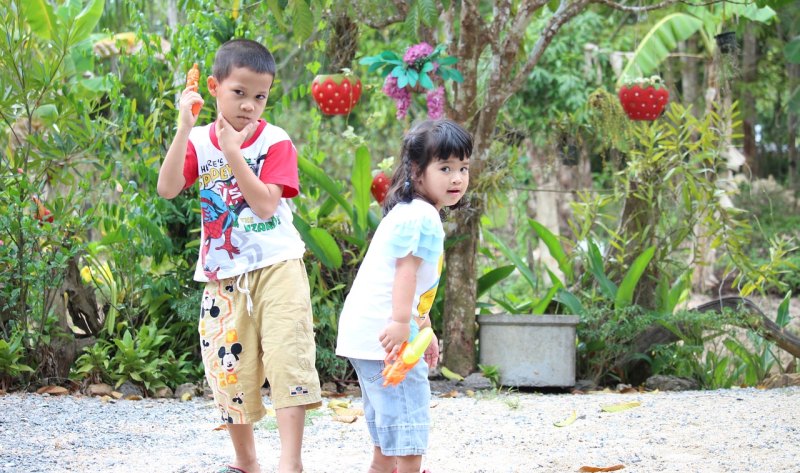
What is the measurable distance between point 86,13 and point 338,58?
57.6 inches

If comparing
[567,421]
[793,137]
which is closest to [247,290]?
[567,421]

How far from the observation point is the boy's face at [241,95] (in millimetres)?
2468

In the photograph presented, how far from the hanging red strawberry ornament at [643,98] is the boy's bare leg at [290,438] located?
11.7ft

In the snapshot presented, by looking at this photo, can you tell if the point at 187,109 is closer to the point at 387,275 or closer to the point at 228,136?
the point at 228,136

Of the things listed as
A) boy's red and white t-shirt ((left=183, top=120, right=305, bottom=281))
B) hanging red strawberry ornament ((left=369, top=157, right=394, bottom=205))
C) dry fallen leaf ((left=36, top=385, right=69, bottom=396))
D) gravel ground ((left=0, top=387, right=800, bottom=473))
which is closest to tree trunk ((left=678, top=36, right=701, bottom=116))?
hanging red strawberry ornament ((left=369, top=157, right=394, bottom=205))

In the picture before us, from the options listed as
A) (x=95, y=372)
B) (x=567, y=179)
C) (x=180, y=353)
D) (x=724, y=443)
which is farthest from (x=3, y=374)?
(x=567, y=179)

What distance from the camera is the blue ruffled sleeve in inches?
86.1

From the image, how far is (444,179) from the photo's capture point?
2.29 m

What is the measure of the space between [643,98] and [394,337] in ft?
12.0

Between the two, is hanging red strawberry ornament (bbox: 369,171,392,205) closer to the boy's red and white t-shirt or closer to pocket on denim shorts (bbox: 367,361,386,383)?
the boy's red and white t-shirt

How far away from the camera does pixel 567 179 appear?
13094 millimetres

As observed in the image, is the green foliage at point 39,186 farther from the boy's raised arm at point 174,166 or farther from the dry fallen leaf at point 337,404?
the boy's raised arm at point 174,166

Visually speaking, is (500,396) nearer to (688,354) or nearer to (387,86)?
(688,354)

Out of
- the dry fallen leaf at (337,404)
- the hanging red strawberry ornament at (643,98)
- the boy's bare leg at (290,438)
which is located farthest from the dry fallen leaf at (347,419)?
the hanging red strawberry ornament at (643,98)
